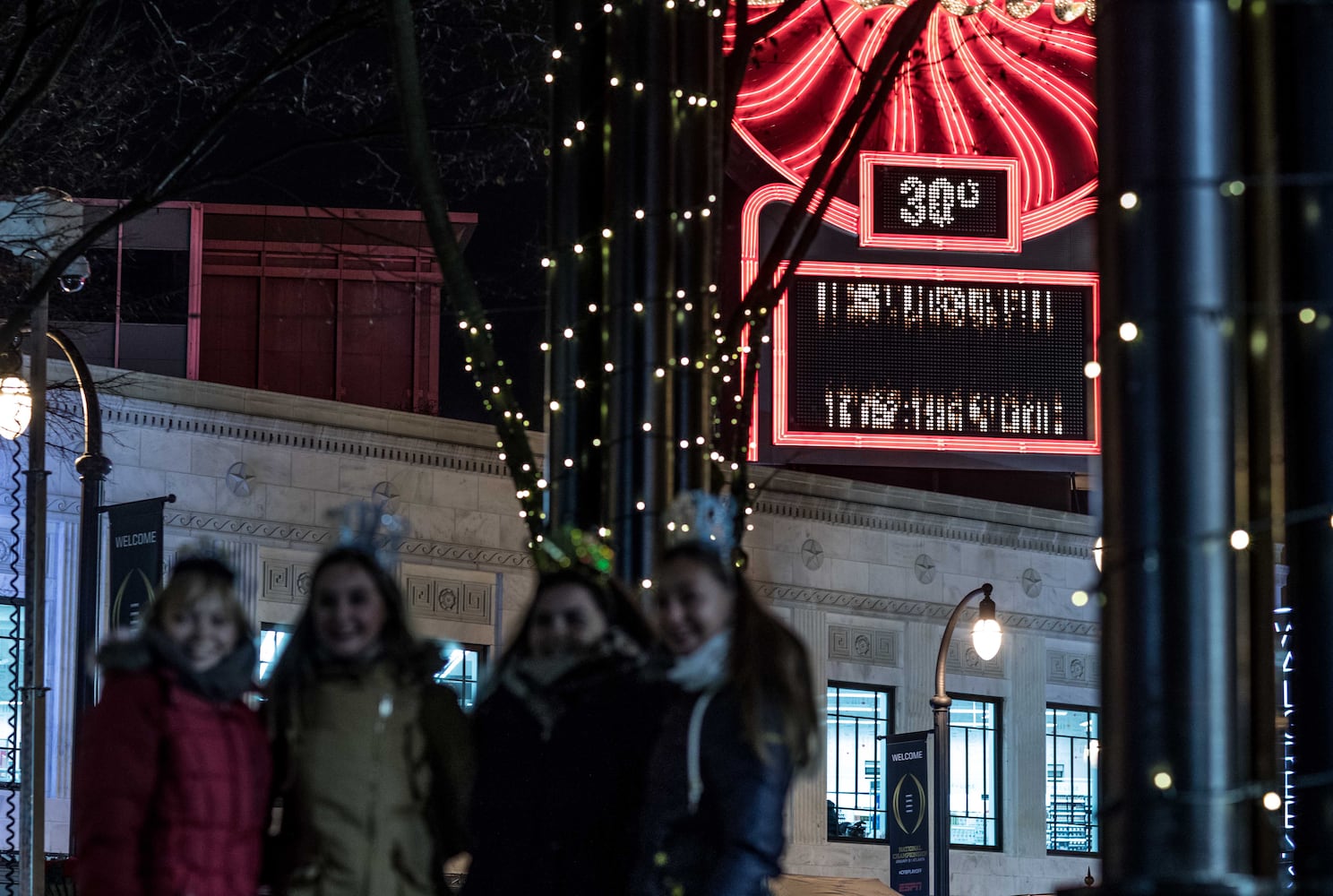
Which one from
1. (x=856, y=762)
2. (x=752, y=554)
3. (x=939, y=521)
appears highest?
(x=939, y=521)

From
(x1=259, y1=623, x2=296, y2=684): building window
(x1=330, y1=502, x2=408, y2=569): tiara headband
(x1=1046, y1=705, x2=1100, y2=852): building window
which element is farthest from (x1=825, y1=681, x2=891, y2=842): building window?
(x1=330, y1=502, x2=408, y2=569): tiara headband

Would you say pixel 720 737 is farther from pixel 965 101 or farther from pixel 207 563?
pixel 965 101

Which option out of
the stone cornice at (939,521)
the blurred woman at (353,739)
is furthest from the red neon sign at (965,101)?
the blurred woman at (353,739)

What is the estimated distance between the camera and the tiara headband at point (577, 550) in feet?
29.0

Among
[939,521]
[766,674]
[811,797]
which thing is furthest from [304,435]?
[766,674]

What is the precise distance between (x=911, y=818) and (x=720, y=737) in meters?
19.3

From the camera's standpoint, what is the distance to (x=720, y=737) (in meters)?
5.86

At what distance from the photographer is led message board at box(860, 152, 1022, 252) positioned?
84.1 ft

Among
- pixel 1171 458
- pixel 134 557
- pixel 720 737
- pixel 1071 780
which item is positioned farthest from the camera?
pixel 1071 780

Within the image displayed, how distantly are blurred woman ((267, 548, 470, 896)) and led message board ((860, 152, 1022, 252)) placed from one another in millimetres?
19521

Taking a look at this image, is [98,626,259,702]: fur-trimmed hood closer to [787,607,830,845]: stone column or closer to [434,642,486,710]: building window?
[434,642,486,710]: building window

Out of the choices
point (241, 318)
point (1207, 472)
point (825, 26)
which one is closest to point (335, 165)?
point (241, 318)

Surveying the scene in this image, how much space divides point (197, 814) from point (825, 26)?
22303 millimetres

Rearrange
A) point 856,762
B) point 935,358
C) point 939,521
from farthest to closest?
point 939,521, point 856,762, point 935,358
